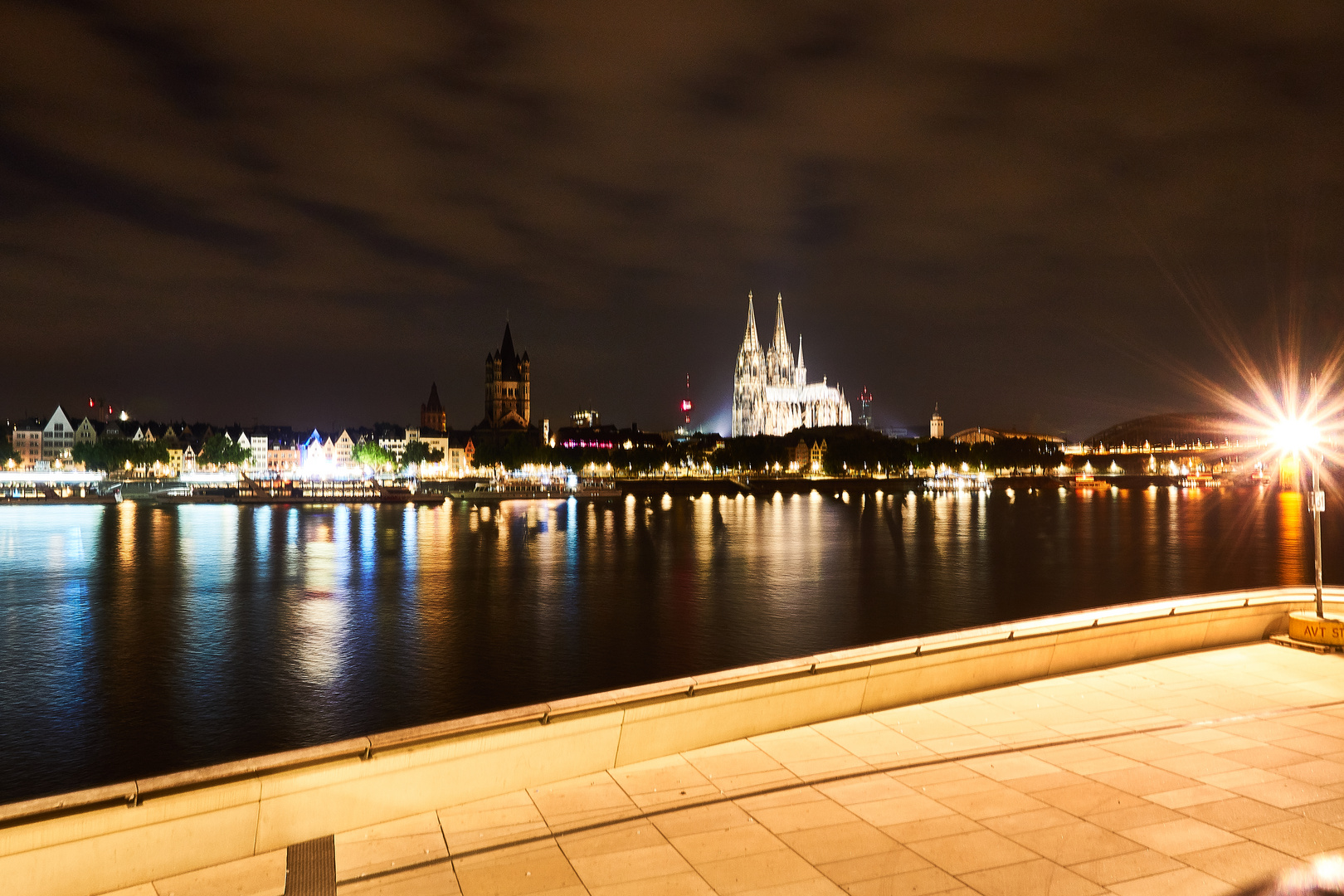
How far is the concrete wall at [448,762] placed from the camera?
18.1 feet

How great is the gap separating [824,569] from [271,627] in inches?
930

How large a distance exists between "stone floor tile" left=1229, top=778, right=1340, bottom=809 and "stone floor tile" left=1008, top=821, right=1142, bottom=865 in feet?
4.60

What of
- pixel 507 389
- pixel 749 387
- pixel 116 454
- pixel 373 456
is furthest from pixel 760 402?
pixel 116 454

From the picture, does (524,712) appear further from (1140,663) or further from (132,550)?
(132,550)

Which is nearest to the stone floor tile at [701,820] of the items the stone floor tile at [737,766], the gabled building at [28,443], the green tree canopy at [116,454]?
the stone floor tile at [737,766]

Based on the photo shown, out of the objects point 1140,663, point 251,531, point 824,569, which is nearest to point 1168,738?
point 1140,663

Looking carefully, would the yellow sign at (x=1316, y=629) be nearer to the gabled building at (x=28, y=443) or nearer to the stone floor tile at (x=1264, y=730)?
the stone floor tile at (x=1264, y=730)

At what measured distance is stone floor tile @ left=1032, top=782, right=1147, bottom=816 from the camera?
6402 millimetres

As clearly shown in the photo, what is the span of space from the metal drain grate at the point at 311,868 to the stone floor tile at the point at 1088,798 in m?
4.89

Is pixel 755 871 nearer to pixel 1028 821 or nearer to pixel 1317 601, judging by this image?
pixel 1028 821

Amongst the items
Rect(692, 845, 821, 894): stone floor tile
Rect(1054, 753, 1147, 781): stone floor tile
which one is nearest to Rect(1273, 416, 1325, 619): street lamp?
Rect(1054, 753, 1147, 781): stone floor tile

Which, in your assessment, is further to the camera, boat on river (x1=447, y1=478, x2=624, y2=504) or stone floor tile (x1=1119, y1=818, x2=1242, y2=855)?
boat on river (x1=447, y1=478, x2=624, y2=504)

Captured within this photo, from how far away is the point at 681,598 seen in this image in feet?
111

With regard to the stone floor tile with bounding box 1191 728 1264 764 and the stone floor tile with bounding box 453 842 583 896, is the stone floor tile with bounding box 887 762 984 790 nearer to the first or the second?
the stone floor tile with bounding box 1191 728 1264 764
